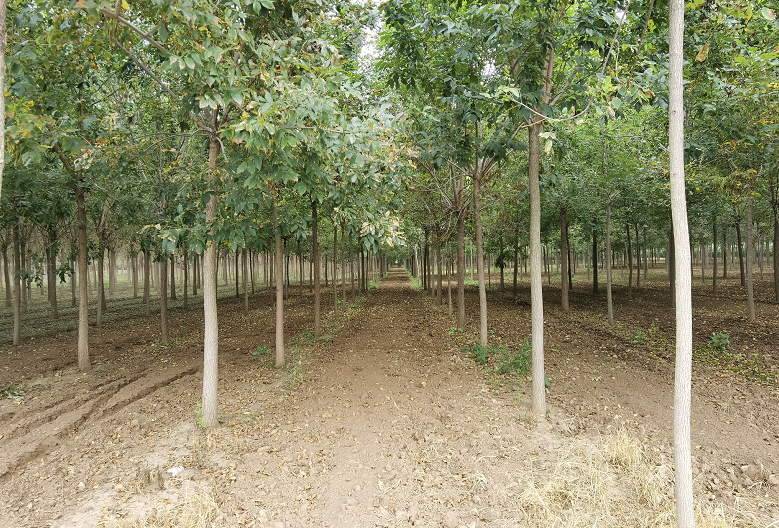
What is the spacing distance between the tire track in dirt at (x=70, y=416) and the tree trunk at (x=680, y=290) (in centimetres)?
682

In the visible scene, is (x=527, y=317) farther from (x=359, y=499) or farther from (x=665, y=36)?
(x=359, y=499)

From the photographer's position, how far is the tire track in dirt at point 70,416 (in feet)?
16.8

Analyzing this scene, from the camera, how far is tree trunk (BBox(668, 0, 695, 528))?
312cm

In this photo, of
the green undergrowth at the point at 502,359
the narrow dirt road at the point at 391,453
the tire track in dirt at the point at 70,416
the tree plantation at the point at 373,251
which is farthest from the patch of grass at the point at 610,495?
the tire track in dirt at the point at 70,416

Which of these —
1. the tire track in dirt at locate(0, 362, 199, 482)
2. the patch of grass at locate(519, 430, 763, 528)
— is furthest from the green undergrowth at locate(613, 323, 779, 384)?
the tire track in dirt at locate(0, 362, 199, 482)

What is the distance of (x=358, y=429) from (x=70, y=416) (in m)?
4.55

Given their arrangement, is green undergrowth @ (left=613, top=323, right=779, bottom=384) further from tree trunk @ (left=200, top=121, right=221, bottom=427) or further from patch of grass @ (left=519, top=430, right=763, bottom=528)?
tree trunk @ (left=200, top=121, right=221, bottom=427)

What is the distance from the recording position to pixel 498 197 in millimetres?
12477

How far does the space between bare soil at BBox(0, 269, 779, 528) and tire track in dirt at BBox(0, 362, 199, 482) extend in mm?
36

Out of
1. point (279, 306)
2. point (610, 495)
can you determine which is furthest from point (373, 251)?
point (610, 495)

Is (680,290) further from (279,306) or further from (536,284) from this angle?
(279,306)

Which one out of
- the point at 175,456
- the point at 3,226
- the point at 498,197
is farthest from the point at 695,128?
the point at 3,226

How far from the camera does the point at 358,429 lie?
19.2 ft

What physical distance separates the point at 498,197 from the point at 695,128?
5307 millimetres
